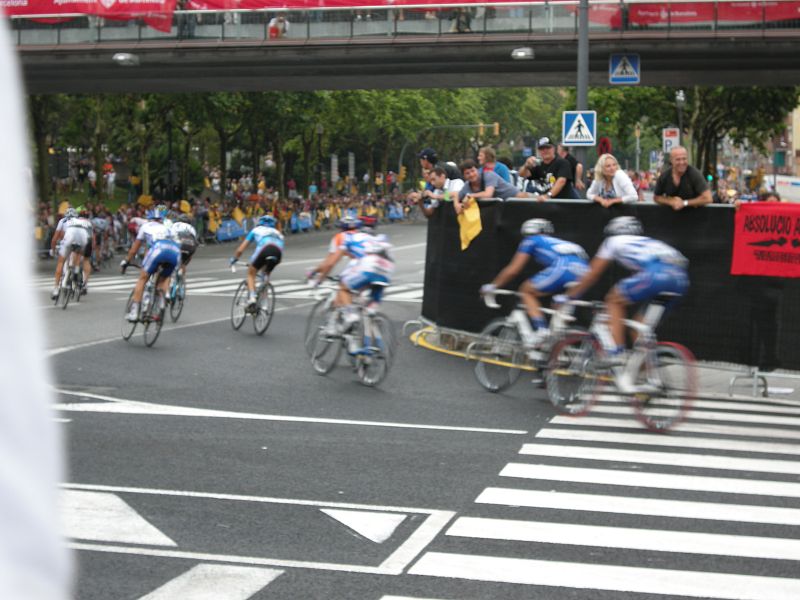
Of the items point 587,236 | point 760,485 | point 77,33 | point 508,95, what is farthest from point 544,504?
point 508,95

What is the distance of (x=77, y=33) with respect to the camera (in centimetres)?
3456

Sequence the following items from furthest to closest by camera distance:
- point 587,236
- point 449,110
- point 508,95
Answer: point 508,95, point 449,110, point 587,236

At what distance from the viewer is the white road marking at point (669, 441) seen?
10.1 m

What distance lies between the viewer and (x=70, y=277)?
2288 centimetres

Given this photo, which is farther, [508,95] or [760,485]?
[508,95]

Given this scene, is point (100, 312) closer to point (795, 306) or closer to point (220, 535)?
point (795, 306)

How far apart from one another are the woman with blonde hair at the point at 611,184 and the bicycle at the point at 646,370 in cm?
300

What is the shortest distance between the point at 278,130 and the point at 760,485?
5726cm

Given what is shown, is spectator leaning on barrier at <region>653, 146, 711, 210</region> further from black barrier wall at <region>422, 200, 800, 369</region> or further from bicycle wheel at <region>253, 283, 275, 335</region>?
bicycle wheel at <region>253, 283, 275, 335</region>

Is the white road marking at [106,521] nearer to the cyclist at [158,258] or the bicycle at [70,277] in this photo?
the cyclist at [158,258]

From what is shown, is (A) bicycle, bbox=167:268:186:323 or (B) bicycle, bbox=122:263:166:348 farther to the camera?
(A) bicycle, bbox=167:268:186:323

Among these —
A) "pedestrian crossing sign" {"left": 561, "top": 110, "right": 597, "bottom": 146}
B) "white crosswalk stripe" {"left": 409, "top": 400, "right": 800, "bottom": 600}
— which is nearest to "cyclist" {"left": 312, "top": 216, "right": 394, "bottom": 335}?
"white crosswalk stripe" {"left": 409, "top": 400, "right": 800, "bottom": 600}

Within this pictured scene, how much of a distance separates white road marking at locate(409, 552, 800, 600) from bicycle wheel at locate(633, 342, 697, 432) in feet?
13.9

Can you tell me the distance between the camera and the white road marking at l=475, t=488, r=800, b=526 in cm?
767
